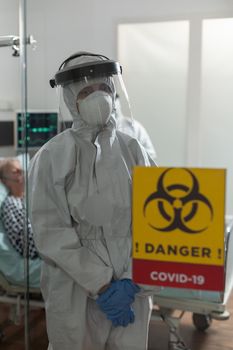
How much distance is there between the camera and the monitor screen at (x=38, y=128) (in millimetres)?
1399

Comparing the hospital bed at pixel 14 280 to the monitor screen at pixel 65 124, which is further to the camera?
the hospital bed at pixel 14 280

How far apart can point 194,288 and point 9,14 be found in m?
1.08

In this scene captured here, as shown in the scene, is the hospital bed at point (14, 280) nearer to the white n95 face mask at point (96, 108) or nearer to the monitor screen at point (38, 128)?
the monitor screen at point (38, 128)

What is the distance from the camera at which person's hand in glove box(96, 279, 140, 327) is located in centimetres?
113

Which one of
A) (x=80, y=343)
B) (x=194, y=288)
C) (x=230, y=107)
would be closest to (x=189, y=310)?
(x=80, y=343)

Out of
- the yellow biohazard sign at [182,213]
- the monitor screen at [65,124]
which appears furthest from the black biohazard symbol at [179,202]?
the monitor screen at [65,124]

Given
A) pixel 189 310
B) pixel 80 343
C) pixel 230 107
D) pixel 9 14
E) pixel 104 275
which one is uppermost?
pixel 9 14

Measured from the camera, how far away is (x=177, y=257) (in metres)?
0.98

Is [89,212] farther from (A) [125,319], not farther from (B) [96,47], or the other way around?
(B) [96,47]

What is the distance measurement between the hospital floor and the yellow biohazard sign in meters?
0.49

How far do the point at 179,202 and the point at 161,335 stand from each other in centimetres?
62

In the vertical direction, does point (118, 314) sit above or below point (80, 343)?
above

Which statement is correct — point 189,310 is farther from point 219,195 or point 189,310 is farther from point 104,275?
point 219,195

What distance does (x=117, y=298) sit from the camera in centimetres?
114
